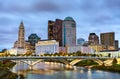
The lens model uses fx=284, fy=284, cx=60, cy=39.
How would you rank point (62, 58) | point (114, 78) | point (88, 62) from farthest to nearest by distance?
point (88, 62), point (62, 58), point (114, 78)

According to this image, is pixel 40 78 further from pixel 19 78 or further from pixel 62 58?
pixel 62 58

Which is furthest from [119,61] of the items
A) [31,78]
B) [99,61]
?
[31,78]

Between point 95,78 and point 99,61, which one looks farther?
point 99,61

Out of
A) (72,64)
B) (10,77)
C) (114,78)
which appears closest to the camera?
(10,77)

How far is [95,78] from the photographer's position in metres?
70.5

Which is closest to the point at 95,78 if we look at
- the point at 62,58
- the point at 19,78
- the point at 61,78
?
the point at 61,78

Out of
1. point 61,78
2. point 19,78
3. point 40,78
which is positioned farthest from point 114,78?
point 19,78

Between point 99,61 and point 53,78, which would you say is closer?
point 53,78

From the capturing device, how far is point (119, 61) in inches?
4798

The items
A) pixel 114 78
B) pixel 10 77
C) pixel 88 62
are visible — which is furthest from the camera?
pixel 88 62

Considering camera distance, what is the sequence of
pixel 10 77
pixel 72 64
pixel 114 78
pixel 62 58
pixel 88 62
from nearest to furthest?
pixel 10 77 → pixel 114 78 → pixel 62 58 → pixel 72 64 → pixel 88 62

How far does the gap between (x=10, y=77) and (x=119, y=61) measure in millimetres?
70584

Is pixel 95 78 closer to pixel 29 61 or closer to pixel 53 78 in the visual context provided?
pixel 53 78

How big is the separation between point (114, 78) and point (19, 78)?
22.9m
